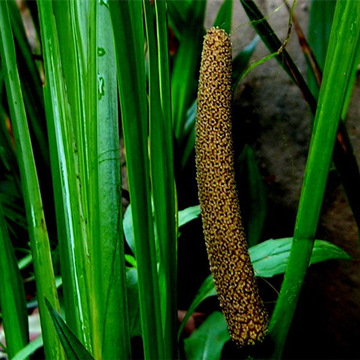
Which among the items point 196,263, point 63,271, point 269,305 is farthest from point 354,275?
point 63,271

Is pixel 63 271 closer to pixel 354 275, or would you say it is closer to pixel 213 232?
pixel 213 232

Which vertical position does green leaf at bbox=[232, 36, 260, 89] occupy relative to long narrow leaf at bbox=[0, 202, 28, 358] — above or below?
above

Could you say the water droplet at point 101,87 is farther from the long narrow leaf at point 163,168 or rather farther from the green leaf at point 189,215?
the green leaf at point 189,215

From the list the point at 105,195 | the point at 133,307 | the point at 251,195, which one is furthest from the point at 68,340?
the point at 251,195

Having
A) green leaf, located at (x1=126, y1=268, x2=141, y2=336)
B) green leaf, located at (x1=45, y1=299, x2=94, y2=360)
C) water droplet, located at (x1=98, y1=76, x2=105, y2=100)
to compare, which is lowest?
green leaf, located at (x1=126, y1=268, x2=141, y2=336)

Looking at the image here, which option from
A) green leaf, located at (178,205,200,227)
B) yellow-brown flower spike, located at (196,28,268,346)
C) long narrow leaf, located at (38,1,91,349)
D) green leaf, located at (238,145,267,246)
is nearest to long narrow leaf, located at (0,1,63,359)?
long narrow leaf, located at (38,1,91,349)

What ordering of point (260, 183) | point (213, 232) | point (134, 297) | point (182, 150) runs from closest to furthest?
point (213, 232) → point (134, 297) → point (260, 183) → point (182, 150)

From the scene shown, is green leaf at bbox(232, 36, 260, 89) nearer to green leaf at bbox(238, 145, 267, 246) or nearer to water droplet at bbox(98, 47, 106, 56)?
green leaf at bbox(238, 145, 267, 246)

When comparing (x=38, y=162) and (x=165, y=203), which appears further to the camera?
(x=38, y=162)
